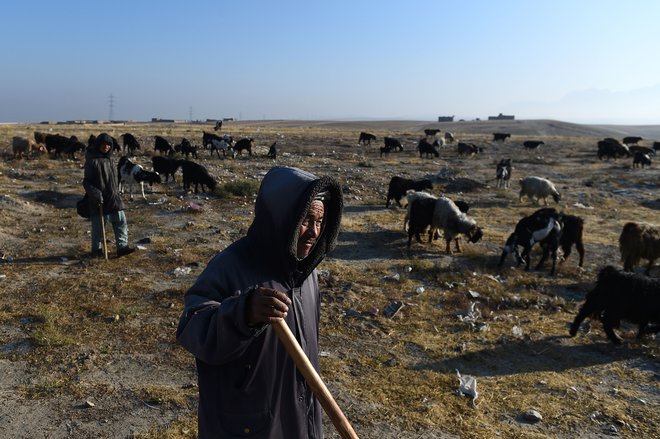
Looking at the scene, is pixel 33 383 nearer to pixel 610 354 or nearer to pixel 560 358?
pixel 560 358

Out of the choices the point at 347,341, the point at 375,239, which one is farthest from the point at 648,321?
the point at 375,239

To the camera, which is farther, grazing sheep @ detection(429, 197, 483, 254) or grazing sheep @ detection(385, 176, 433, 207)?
grazing sheep @ detection(385, 176, 433, 207)

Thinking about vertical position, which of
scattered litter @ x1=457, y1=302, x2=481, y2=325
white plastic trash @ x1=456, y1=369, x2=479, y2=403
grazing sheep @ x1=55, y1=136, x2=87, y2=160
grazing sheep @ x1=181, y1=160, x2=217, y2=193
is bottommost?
white plastic trash @ x1=456, y1=369, x2=479, y2=403

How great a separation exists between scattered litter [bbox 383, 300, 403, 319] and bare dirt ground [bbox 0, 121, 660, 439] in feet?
0.29

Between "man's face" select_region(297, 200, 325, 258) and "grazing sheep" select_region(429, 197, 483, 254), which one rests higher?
"man's face" select_region(297, 200, 325, 258)

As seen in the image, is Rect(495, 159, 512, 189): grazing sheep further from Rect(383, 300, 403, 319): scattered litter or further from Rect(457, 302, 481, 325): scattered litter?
Rect(383, 300, 403, 319): scattered litter

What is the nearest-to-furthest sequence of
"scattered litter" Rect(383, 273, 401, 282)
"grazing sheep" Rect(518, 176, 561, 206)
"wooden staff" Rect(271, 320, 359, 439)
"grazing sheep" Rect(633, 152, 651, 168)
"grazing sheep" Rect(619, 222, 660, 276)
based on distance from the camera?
"wooden staff" Rect(271, 320, 359, 439) < "scattered litter" Rect(383, 273, 401, 282) < "grazing sheep" Rect(619, 222, 660, 276) < "grazing sheep" Rect(518, 176, 561, 206) < "grazing sheep" Rect(633, 152, 651, 168)

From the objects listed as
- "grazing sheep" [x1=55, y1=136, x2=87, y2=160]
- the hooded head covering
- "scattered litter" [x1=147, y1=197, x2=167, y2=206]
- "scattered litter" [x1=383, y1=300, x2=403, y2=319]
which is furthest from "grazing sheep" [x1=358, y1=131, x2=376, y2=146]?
the hooded head covering

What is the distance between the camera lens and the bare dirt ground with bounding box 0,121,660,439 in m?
4.70

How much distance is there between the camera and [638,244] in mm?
9664

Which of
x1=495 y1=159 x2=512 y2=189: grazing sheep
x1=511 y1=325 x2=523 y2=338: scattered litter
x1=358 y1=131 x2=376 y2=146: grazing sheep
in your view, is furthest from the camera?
x1=358 y1=131 x2=376 y2=146: grazing sheep

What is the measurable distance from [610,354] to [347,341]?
3.49 m

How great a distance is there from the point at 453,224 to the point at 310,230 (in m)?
9.15

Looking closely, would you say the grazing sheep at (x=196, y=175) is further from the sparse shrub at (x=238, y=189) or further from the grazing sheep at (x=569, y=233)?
the grazing sheep at (x=569, y=233)
